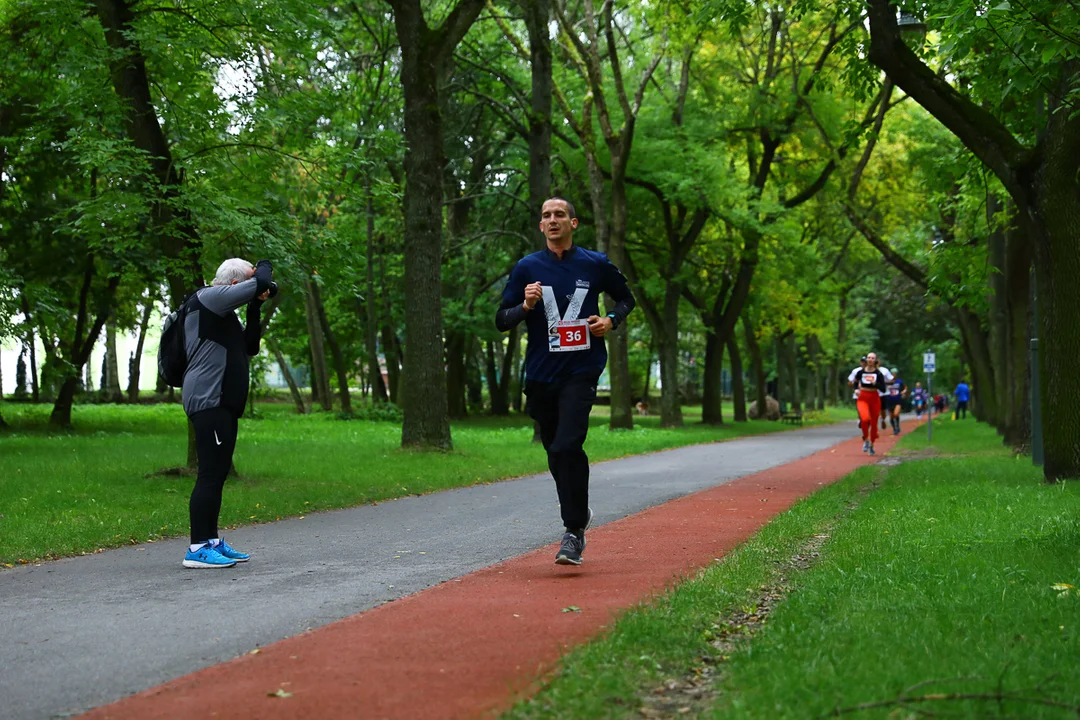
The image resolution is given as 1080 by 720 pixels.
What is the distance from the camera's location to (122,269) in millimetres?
18969

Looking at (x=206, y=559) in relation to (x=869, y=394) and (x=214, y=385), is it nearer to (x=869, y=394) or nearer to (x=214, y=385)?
(x=214, y=385)

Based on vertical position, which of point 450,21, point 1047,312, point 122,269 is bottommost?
point 1047,312

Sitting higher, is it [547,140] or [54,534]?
[547,140]

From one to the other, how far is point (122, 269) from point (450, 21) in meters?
6.42

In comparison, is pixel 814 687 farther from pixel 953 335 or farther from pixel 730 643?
pixel 953 335

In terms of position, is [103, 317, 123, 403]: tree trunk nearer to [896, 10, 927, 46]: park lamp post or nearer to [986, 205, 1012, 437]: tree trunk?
[986, 205, 1012, 437]: tree trunk

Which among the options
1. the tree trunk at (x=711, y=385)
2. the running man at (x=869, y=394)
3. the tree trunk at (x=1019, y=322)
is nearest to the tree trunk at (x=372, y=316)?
the tree trunk at (x=711, y=385)

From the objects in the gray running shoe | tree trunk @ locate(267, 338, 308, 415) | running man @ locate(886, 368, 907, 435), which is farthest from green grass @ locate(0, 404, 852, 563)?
tree trunk @ locate(267, 338, 308, 415)

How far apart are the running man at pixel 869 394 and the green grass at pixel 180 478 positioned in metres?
4.25

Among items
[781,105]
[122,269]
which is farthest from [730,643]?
[781,105]

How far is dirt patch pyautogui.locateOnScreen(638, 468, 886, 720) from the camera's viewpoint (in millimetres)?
4449

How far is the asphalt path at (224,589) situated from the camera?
5238 millimetres

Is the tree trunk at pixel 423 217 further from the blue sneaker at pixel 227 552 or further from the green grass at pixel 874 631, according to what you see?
the blue sneaker at pixel 227 552

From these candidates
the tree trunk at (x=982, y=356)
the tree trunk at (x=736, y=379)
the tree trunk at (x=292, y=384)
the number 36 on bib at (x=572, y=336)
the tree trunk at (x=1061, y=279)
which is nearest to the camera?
the number 36 on bib at (x=572, y=336)
